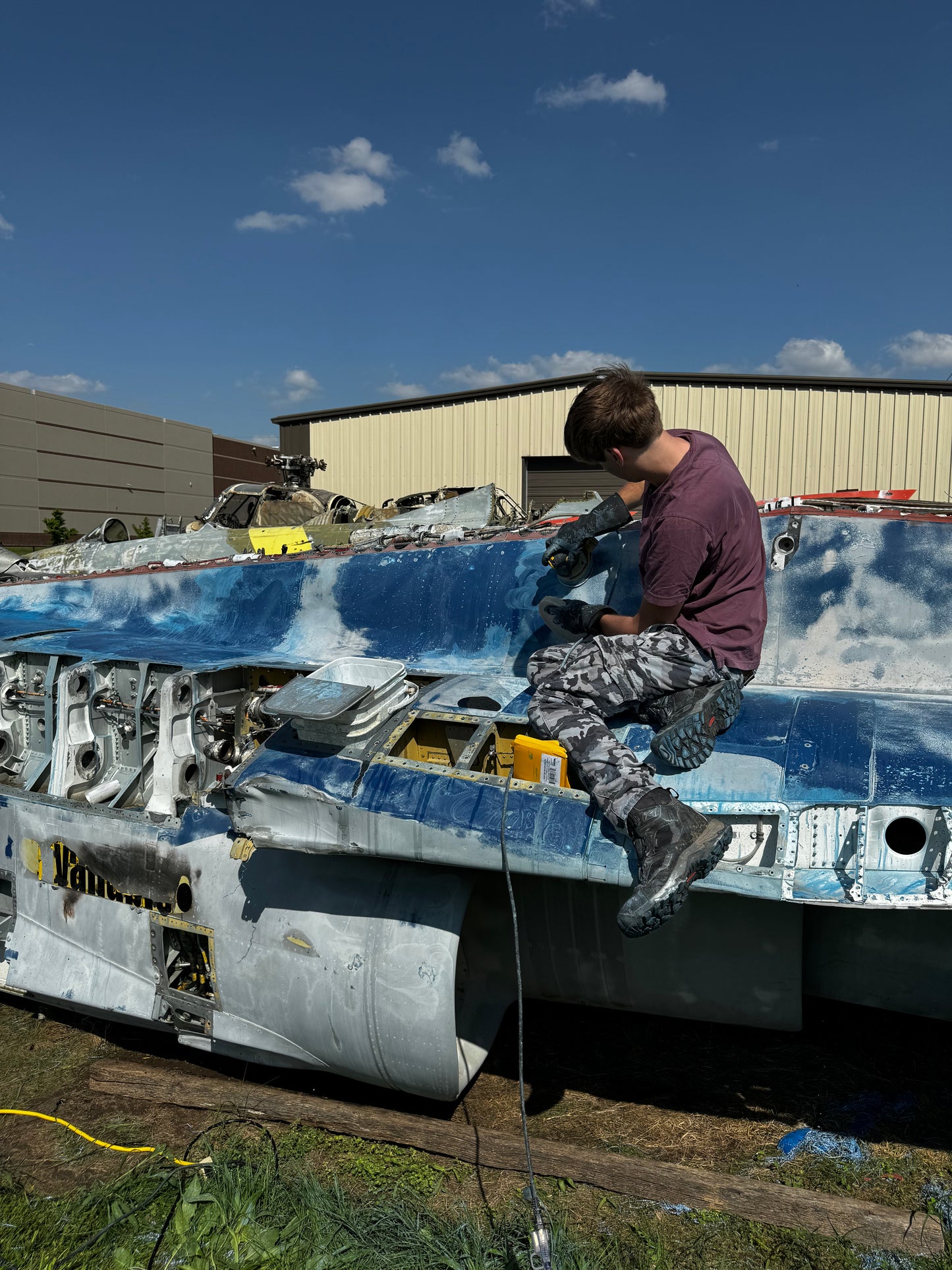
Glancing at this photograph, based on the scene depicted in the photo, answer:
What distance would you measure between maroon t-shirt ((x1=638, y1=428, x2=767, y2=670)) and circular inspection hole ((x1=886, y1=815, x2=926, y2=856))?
0.74 metres

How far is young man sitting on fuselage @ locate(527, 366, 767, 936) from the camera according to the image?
2.71 meters

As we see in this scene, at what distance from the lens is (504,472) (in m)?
19.5

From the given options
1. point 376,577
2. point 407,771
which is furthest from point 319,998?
point 376,577

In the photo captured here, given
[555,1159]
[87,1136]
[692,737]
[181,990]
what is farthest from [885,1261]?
[87,1136]

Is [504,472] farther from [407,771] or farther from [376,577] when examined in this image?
[407,771]

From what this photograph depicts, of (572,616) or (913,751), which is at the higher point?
(572,616)

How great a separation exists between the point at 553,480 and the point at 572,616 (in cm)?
1641

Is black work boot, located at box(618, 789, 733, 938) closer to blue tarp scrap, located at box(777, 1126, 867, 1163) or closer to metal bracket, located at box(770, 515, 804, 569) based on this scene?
metal bracket, located at box(770, 515, 804, 569)

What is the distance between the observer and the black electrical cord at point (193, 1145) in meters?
2.59

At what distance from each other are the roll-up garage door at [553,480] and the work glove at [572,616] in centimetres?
1588

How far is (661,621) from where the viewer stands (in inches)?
113

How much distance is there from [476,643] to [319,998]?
1679 millimetres

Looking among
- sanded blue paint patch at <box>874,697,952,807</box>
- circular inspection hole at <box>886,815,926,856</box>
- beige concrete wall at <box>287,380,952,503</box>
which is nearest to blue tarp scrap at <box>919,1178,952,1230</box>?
circular inspection hole at <box>886,815,926,856</box>

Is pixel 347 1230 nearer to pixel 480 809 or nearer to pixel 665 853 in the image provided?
pixel 480 809
